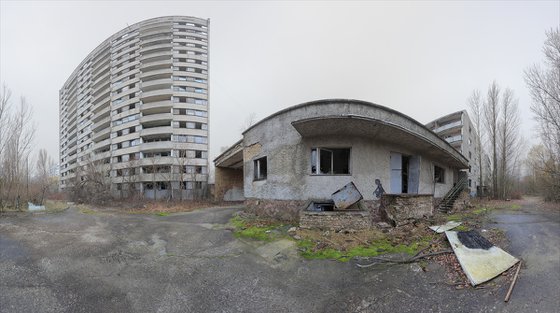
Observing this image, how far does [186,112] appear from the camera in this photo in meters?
44.4

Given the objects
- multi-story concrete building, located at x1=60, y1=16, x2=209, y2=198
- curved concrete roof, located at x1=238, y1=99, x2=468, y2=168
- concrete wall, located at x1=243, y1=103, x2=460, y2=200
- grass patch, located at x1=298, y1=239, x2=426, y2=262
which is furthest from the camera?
multi-story concrete building, located at x1=60, y1=16, x2=209, y2=198

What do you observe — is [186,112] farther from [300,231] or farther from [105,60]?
[300,231]

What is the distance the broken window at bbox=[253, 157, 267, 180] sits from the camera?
1370 cm

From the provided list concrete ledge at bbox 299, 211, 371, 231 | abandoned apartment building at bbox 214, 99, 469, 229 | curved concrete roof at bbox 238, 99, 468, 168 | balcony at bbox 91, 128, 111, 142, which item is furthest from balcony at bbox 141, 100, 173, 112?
concrete ledge at bbox 299, 211, 371, 231

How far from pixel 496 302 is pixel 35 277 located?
9.81 metres

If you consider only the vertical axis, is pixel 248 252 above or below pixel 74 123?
below

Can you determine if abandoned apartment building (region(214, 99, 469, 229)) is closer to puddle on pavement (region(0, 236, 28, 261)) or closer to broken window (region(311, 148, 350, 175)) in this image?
broken window (region(311, 148, 350, 175))

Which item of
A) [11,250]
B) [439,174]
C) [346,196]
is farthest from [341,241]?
[439,174]

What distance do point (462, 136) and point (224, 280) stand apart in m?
44.4

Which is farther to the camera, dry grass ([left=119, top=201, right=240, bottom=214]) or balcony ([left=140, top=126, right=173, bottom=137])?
balcony ([left=140, top=126, right=173, bottom=137])

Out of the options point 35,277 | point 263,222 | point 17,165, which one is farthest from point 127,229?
point 17,165

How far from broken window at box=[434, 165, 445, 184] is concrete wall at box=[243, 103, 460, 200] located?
5383 mm

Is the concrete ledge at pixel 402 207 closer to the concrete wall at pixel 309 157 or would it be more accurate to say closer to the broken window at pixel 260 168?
the concrete wall at pixel 309 157

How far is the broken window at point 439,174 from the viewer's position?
17.3 m
